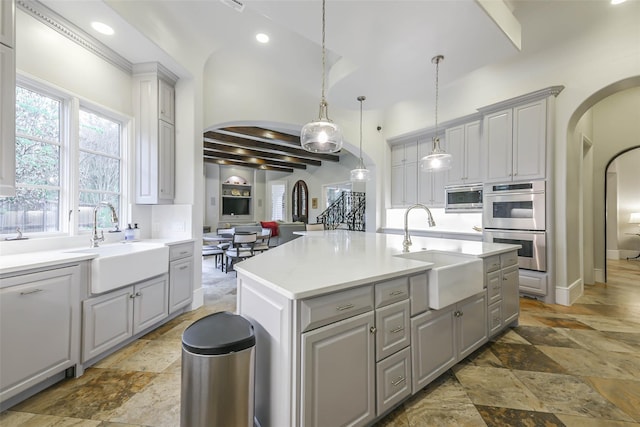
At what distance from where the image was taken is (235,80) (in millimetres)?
4023

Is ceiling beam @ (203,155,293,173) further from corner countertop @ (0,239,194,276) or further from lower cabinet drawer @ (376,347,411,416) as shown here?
lower cabinet drawer @ (376,347,411,416)

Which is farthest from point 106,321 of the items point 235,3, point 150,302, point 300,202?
point 300,202

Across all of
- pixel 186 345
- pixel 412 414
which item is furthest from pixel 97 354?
pixel 412 414

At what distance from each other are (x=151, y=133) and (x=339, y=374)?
332 centimetres

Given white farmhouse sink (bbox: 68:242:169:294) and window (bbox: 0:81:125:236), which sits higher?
window (bbox: 0:81:125:236)

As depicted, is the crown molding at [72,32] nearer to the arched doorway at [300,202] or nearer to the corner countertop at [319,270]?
the corner countertop at [319,270]

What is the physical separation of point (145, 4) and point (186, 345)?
3265 mm

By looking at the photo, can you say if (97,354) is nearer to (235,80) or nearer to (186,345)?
(186,345)

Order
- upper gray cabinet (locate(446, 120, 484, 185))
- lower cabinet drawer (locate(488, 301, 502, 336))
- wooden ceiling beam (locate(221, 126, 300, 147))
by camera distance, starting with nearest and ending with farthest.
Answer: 1. lower cabinet drawer (locate(488, 301, 502, 336))
2. upper gray cabinet (locate(446, 120, 484, 185))
3. wooden ceiling beam (locate(221, 126, 300, 147))

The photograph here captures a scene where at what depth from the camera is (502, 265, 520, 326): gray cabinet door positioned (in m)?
2.55

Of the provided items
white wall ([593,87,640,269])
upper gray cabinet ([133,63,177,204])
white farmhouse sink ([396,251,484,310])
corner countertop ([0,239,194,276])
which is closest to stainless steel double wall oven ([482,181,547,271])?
white wall ([593,87,640,269])

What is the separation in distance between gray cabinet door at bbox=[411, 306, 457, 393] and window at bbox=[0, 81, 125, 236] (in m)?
3.23

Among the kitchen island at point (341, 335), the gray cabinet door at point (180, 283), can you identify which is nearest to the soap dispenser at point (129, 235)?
the gray cabinet door at point (180, 283)

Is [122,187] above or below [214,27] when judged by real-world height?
below
